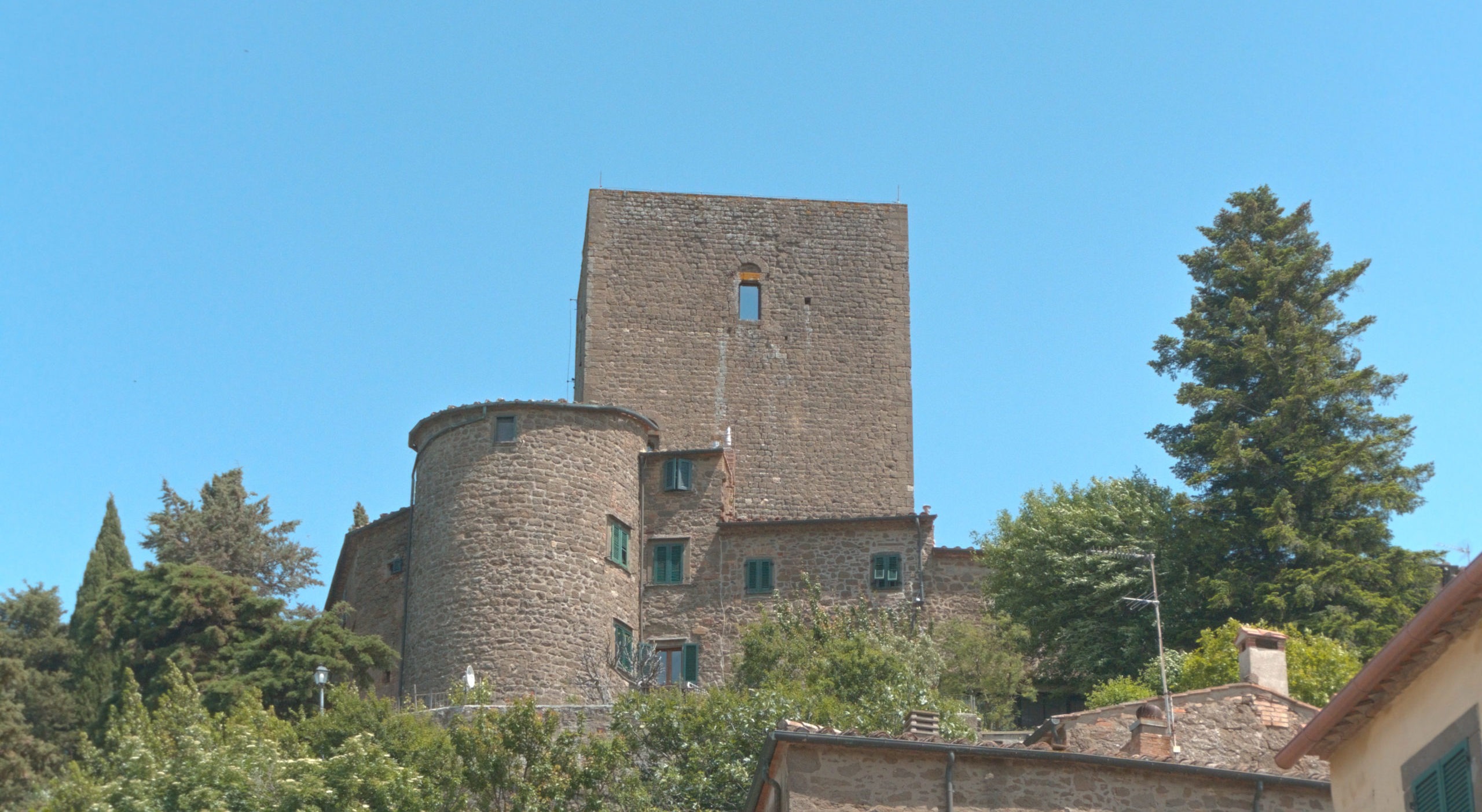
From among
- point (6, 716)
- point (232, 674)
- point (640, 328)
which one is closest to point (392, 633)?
point (232, 674)

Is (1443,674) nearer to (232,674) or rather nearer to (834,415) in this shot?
(232,674)

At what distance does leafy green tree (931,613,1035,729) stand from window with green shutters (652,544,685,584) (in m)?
5.70

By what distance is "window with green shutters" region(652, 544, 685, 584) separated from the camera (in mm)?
42781

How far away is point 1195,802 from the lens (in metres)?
20.6

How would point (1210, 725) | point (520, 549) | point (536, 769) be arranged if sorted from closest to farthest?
point (1210, 725) < point (536, 769) < point (520, 549)

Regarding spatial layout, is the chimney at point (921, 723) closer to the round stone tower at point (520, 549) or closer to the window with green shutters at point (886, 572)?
the round stone tower at point (520, 549)

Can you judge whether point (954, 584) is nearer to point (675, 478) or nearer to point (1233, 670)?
point (675, 478)

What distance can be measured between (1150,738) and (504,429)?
66.5 feet

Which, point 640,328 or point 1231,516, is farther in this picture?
point 640,328

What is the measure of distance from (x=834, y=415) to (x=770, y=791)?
28651 mm

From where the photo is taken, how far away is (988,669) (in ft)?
130

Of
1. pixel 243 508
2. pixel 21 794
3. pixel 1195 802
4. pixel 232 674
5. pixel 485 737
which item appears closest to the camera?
pixel 1195 802

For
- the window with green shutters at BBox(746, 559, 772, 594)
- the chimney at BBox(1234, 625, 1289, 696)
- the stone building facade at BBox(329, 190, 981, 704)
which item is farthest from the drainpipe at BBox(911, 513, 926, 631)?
the chimney at BBox(1234, 625, 1289, 696)

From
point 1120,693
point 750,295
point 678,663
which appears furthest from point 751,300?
point 1120,693
